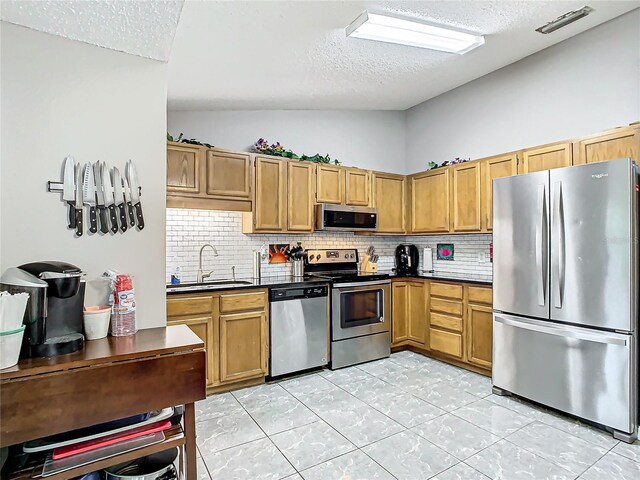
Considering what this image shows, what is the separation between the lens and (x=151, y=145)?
188cm

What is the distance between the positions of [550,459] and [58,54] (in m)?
3.51

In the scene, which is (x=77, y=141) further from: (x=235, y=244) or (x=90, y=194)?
(x=235, y=244)

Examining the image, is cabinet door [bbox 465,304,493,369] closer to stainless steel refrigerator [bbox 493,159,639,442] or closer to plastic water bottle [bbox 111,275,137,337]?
stainless steel refrigerator [bbox 493,159,639,442]

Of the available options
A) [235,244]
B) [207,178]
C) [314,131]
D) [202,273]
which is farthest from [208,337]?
[314,131]

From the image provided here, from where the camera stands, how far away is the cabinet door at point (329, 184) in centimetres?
423

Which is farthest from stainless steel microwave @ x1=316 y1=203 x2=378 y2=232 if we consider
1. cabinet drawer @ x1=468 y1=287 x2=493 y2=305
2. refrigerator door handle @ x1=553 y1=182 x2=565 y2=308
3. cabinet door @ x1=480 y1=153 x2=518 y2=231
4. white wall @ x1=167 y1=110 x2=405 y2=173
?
refrigerator door handle @ x1=553 y1=182 x2=565 y2=308

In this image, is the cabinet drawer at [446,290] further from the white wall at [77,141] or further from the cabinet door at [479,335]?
the white wall at [77,141]

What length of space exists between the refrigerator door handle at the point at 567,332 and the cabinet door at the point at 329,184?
2141 millimetres

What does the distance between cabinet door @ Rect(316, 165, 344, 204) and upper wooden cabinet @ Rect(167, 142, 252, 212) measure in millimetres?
868

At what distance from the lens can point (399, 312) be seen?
14.8ft

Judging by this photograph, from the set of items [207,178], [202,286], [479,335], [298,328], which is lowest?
[479,335]

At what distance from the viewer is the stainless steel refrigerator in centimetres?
247

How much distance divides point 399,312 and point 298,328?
1.47 m

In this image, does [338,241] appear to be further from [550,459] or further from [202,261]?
[550,459]
